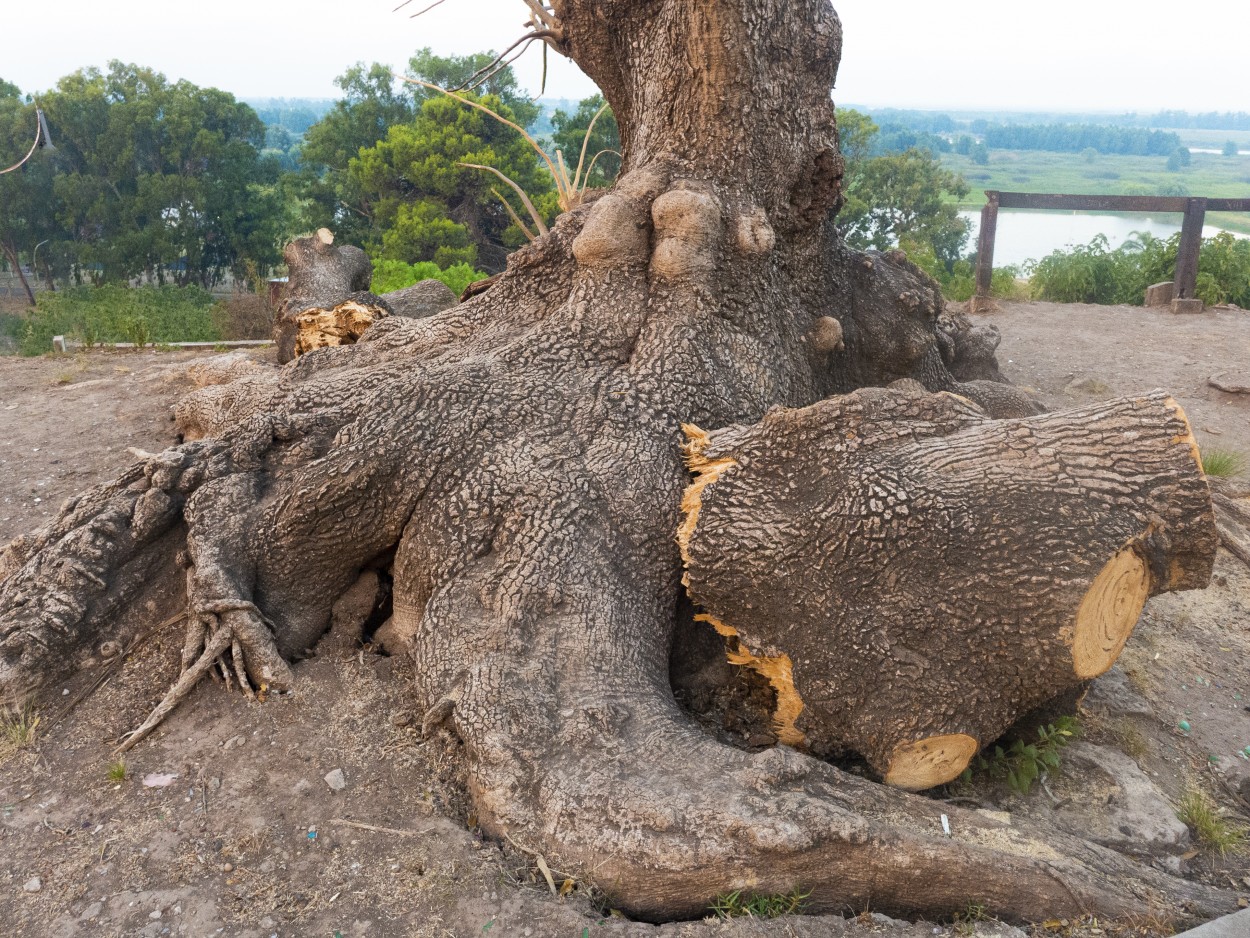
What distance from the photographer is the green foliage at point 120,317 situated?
32.0 feet

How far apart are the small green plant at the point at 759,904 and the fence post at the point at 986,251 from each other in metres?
9.68

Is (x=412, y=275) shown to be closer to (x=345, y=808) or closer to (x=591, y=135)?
(x=345, y=808)

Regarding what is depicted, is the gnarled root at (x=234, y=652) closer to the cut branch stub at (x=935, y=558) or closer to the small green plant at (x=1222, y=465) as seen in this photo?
the cut branch stub at (x=935, y=558)

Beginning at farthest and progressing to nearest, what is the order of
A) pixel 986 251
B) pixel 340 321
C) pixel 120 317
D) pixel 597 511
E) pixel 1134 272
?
pixel 120 317
pixel 1134 272
pixel 986 251
pixel 340 321
pixel 597 511

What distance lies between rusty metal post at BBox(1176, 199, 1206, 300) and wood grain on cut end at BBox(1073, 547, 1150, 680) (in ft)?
31.4

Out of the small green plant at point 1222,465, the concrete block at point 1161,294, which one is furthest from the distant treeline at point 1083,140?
the small green plant at point 1222,465

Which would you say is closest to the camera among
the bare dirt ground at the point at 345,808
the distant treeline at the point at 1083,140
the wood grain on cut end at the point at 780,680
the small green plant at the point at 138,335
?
the bare dirt ground at the point at 345,808

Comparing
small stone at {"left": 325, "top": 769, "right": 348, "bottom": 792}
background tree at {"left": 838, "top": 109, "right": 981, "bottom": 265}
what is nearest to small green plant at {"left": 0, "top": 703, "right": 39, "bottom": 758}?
small stone at {"left": 325, "top": 769, "right": 348, "bottom": 792}

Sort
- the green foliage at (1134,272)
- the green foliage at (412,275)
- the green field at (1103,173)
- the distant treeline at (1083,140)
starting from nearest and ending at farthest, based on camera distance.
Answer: the green foliage at (1134,272)
the green foliage at (412,275)
the green field at (1103,173)
the distant treeline at (1083,140)

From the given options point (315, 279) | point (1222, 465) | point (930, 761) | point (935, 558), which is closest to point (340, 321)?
point (315, 279)

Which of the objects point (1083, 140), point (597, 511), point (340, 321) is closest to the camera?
point (597, 511)

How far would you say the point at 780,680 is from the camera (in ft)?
10.1

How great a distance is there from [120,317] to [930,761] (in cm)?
1310

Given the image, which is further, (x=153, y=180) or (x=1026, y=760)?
(x=153, y=180)
